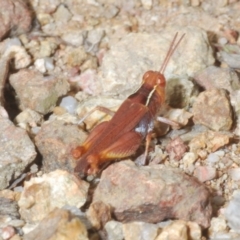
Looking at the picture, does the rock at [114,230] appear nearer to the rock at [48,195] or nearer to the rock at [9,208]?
the rock at [48,195]

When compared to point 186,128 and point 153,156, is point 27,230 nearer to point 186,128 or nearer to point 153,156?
point 153,156

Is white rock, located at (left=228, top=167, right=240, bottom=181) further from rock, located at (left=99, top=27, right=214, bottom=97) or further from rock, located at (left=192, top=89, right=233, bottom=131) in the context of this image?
rock, located at (left=99, top=27, right=214, bottom=97)

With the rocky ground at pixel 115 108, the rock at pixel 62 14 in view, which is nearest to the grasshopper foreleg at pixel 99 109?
the rocky ground at pixel 115 108

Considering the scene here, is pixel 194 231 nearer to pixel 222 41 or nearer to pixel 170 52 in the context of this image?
pixel 170 52

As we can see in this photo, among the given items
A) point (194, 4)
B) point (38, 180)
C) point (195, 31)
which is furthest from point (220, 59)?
point (38, 180)

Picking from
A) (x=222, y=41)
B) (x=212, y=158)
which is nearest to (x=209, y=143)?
(x=212, y=158)
